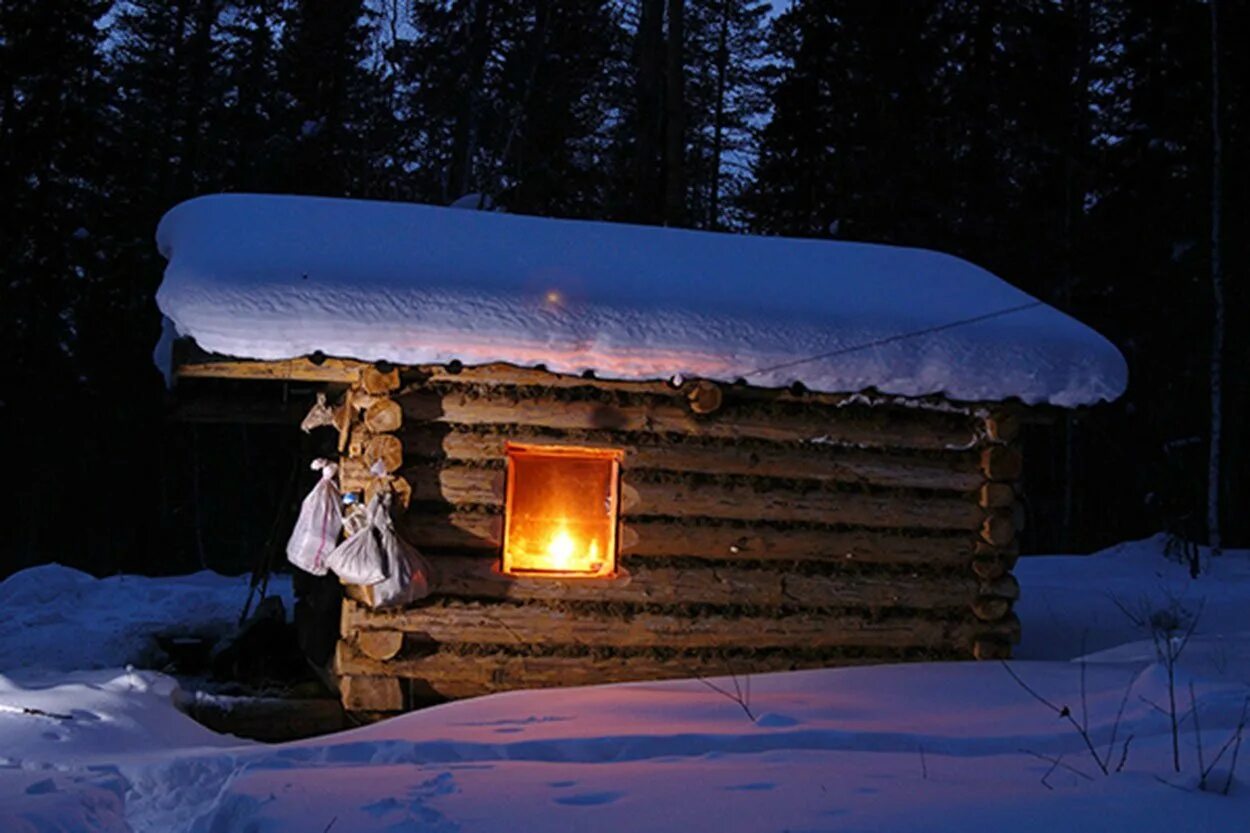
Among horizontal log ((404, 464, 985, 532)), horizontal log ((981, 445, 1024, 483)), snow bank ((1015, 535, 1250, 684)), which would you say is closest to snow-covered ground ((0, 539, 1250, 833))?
snow bank ((1015, 535, 1250, 684))

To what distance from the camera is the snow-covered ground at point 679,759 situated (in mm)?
4367

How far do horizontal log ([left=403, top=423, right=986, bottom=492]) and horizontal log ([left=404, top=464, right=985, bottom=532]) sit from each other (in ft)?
0.37

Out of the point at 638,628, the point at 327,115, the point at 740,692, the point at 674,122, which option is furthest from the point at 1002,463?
the point at 327,115

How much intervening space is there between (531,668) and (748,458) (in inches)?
89.6

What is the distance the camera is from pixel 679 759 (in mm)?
5562

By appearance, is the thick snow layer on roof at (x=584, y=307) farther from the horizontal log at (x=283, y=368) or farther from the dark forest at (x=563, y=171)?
the dark forest at (x=563, y=171)

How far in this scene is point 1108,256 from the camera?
73.9 ft

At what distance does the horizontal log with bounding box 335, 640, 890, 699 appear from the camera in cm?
804

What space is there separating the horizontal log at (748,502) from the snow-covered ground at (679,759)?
3.84 feet

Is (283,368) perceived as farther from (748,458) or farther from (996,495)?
(996,495)

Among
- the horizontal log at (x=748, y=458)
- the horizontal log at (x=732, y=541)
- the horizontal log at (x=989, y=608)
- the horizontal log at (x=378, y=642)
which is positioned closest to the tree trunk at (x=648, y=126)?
the horizontal log at (x=748, y=458)

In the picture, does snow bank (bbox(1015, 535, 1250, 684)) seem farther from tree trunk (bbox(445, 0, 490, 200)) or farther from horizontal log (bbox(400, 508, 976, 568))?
tree trunk (bbox(445, 0, 490, 200))

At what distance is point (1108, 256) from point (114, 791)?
21673 mm

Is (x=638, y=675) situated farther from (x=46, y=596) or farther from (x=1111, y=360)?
(x=46, y=596)
